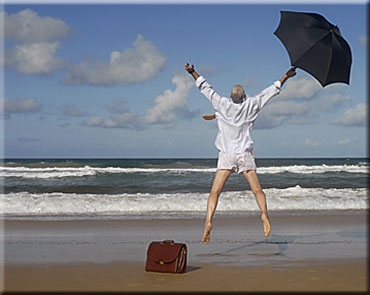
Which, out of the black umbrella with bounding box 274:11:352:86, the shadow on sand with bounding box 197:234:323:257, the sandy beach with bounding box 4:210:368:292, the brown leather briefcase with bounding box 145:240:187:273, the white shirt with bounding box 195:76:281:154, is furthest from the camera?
the shadow on sand with bounding box 197:234:323:257

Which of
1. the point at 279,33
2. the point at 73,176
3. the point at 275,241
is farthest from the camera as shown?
the point at 73,176

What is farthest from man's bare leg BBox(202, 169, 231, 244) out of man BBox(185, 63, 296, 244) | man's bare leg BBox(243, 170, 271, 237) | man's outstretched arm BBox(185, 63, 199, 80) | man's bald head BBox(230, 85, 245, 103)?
man's outstretched arm BBox(185, 63, 199, 80)

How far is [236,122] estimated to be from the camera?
534 cm

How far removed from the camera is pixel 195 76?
17.7 feet

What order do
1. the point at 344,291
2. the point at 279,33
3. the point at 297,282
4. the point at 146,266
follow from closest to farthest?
the point at 344,291 → the point at 297,282 → the point at 146,266 → the point at 279,33

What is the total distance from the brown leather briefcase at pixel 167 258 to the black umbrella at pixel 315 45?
2452mm

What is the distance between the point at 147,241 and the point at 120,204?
16.8ft

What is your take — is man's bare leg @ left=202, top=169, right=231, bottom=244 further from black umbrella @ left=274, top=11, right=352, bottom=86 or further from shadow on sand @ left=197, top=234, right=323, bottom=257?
black umbrella @ left=274, top=11, right=352, bottom=86

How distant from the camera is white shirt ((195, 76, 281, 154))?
5.34m

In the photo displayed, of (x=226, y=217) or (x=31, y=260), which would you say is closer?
(x=31, y=260)

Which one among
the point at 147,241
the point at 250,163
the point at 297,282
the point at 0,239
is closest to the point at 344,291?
the point at 297,282

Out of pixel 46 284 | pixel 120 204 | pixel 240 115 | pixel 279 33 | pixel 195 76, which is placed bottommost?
pixel 46 284

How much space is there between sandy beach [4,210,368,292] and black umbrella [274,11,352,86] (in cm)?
218

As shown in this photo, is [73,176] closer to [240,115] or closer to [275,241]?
[275,241]
